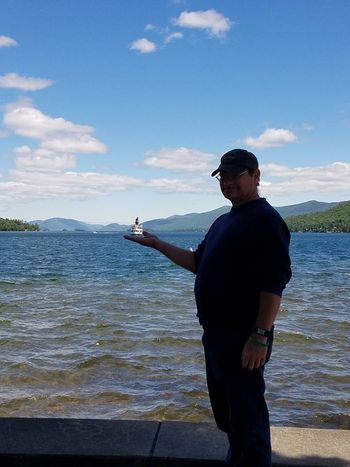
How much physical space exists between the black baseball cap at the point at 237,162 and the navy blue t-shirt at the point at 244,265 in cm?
20

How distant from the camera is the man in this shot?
2.71 m

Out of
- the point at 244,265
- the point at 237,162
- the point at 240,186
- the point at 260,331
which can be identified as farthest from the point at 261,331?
the point at 237,162

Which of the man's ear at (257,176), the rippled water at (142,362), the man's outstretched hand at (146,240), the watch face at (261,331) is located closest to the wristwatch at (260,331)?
the watch face at (261,331)

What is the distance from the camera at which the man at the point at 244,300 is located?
271 centimetres

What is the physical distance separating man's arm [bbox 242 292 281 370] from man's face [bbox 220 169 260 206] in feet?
1.93

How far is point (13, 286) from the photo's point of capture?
22.1 metres

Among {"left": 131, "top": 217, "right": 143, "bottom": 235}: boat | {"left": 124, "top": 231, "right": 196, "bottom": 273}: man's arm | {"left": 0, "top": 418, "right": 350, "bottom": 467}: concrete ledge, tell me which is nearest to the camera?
{"left": 0, "top": 418, "right": 350, "bottom": 467}: concrete ledge

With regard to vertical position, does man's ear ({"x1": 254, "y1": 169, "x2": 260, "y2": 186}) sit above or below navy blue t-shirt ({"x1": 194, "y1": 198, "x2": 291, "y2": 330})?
above

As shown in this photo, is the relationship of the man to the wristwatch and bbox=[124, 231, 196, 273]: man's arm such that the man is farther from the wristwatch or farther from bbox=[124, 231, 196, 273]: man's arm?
bbox=[124, 231, 196, 273]: man's arm

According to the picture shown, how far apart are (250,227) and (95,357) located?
22.0ft

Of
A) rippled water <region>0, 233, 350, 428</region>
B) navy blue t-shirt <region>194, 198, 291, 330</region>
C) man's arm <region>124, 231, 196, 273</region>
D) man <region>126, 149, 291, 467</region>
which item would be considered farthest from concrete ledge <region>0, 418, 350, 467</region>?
rippled water <region>0, 233, 350, 428</region>

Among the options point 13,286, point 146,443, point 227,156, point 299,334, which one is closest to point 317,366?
point 299,334

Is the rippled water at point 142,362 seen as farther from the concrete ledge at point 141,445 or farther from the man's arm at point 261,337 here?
the man's arm at point 261,337

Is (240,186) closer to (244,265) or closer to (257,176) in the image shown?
(257,176)
